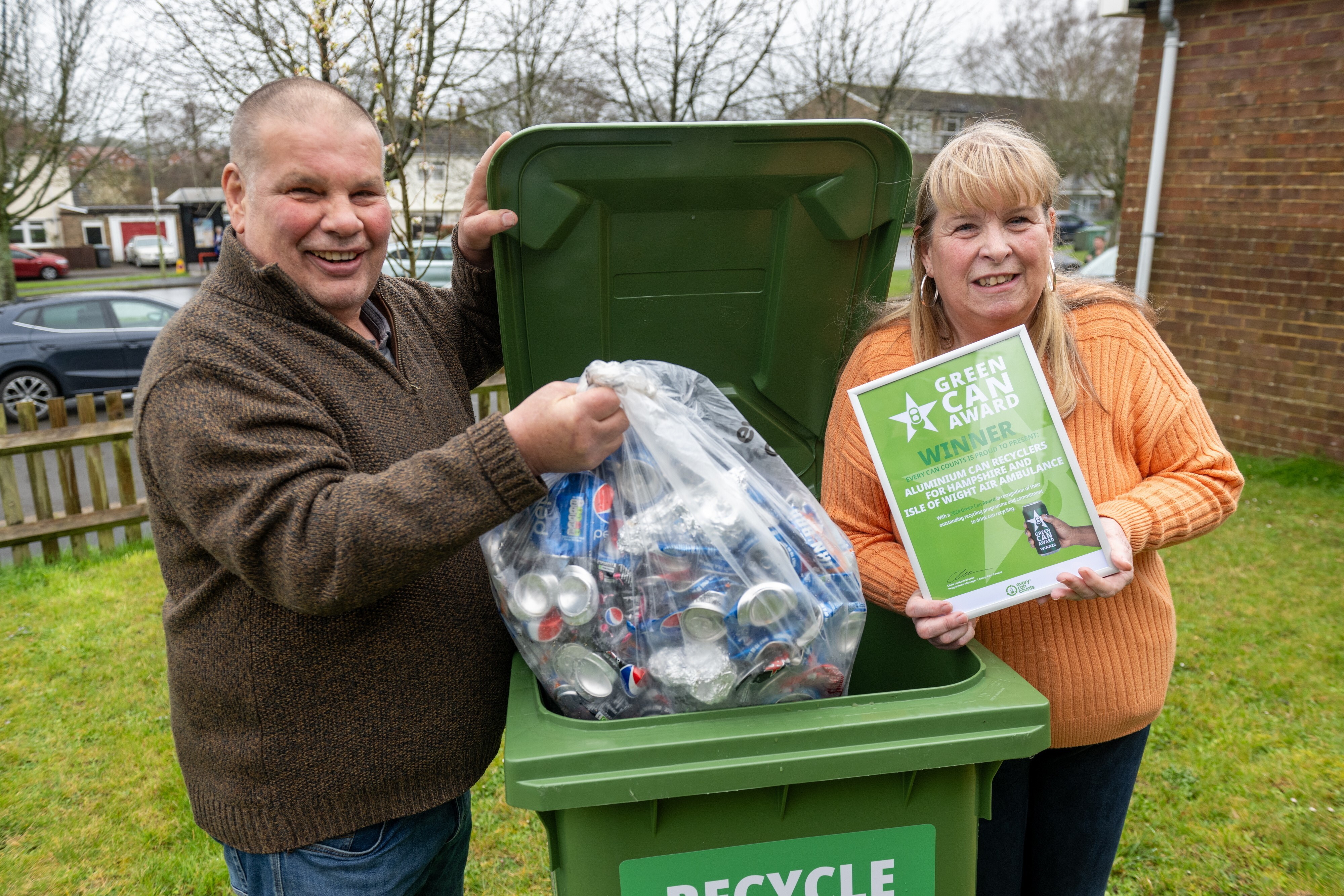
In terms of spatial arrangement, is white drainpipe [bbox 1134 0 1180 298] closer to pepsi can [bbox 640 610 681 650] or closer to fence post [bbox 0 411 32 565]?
pepsi can [bbox 640 610 681 650]

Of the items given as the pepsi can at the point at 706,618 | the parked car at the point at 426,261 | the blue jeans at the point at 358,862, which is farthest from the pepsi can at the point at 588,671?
the parked car at the point at 426,261

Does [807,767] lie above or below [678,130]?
below

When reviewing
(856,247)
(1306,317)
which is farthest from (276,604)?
(1306,317)

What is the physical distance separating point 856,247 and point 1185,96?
526cm

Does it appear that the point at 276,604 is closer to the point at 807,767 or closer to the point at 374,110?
the point at 807,767

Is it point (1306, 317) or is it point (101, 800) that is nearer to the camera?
point (101, 800)

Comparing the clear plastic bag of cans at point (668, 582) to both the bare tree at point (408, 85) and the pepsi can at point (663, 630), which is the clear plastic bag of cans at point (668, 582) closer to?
the pepsi can at point (663, 630)

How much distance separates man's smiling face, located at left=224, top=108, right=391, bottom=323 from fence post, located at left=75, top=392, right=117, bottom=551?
177 inches

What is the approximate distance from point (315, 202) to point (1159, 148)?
610 centimetres

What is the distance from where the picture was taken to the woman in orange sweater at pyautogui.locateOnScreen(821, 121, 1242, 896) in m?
1.45

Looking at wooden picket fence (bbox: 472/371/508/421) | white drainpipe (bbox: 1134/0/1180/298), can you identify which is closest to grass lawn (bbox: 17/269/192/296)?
wooden picket fence (bbox: 472/371/508/421)

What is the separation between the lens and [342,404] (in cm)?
130

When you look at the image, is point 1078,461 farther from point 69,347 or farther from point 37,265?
point 37,265

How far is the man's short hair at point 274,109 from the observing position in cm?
130
